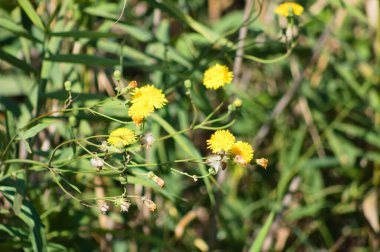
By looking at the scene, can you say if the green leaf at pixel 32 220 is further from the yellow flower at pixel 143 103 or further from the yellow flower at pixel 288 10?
the yellow flower at pixel 288 10

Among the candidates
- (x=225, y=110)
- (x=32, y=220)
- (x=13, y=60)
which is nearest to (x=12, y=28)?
(x=13, y=60)

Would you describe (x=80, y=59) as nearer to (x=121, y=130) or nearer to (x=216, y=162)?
(x=121, y=130)

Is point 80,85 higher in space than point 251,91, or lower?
lower

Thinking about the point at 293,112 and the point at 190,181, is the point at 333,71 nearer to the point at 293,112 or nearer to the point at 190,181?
the point at 293,112

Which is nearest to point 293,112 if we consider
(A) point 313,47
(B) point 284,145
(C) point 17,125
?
(B) point 284,145

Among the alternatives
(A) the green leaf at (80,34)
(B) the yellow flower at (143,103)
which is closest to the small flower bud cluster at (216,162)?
(B) the yellow flower at (143,103)

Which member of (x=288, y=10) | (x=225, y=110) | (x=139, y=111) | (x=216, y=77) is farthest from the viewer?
(x=225, y=110)
